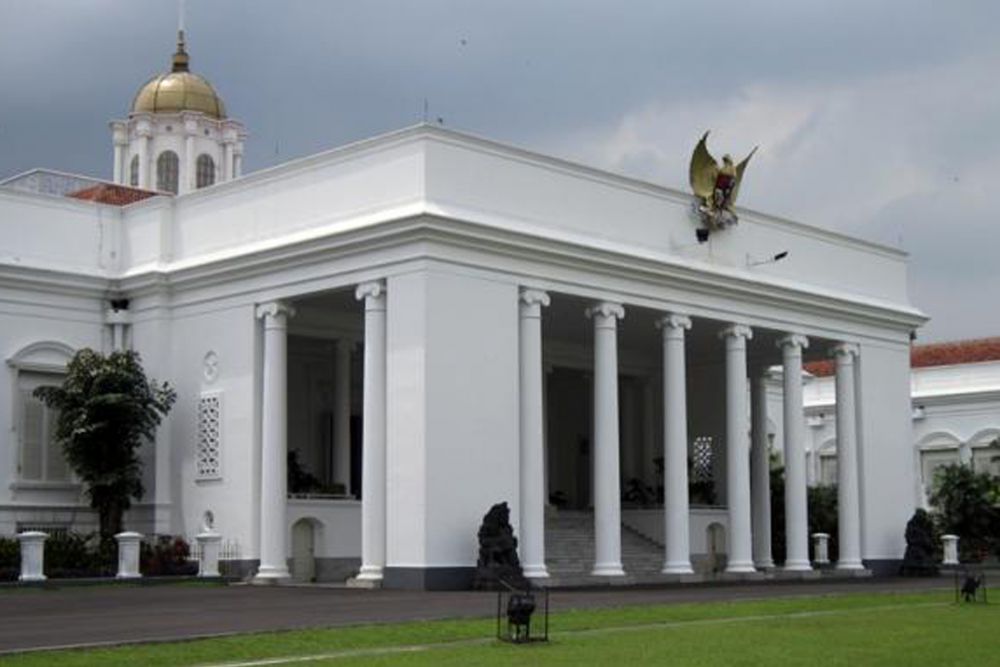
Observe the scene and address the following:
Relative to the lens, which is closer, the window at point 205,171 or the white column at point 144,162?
the white column at point 144,162

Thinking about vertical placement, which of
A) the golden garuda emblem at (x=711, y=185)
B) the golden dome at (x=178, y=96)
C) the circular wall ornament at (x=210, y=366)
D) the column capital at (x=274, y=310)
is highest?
the golden dome at (x=178, y=96)

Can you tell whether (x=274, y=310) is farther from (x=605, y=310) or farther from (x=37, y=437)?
(x=605, y=310)

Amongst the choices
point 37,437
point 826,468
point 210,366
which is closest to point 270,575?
point 210,366

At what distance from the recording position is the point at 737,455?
3588 cm

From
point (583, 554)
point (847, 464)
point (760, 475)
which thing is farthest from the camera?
point (760, 475)

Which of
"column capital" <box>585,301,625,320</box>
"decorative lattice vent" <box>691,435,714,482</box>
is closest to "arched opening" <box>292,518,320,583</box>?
"column capital" <box>585,301,625,320</box>

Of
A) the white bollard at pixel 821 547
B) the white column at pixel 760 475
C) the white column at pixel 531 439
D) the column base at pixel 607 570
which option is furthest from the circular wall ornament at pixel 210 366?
the white bollard at pixel 821 547

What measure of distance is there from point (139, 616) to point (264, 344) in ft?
37.6

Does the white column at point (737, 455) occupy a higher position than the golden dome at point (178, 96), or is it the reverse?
the golden dome at point (178, 96)

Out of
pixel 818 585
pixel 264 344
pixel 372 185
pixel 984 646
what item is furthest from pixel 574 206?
pixel 984 646

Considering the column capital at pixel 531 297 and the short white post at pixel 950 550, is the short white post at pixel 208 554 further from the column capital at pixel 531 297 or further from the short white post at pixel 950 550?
the short white post at pixel 950 550

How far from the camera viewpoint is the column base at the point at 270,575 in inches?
1216

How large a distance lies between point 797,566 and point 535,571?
9.72 meters

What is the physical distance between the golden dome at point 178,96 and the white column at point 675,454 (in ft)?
61.1
